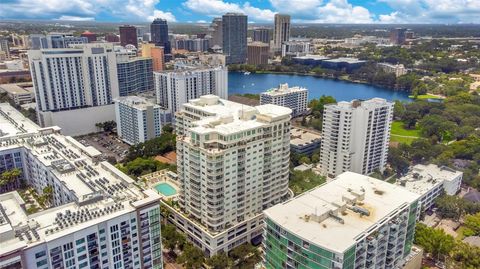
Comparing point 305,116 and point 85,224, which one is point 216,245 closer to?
point 85,224

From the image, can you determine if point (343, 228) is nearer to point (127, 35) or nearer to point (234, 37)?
point (127, 35)

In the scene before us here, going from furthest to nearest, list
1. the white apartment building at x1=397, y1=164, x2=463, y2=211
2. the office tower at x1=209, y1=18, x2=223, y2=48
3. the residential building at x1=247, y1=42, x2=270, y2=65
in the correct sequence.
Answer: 1. the office tower at x1=209, y1=18, x2=223, y2=48
2. the residential building at x1=247, y1=42, x2=270, y2=65
3. the white apartment building at x1=397, y1=164, x2=463, y2=211

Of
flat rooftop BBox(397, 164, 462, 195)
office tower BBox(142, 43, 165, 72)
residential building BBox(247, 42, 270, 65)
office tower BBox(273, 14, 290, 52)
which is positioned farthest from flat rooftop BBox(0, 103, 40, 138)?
office tower BBox(273, 14, 290, 52)

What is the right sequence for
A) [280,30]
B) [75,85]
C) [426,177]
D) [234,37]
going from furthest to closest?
[280,30], [234,37], [75,85], [426,177]

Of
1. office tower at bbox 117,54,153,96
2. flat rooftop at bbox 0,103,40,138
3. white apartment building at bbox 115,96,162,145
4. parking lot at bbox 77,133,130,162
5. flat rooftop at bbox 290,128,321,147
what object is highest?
office tower at bbox 117,54,153,96

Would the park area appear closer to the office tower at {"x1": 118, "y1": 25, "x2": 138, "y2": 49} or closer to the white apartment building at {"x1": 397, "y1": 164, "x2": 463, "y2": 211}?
the white apartment building at {"x1": 397, "y1": 164, "x2": 463, "y2": 211}

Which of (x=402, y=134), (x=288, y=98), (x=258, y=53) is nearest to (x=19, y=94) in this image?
(x=288, y=98)
